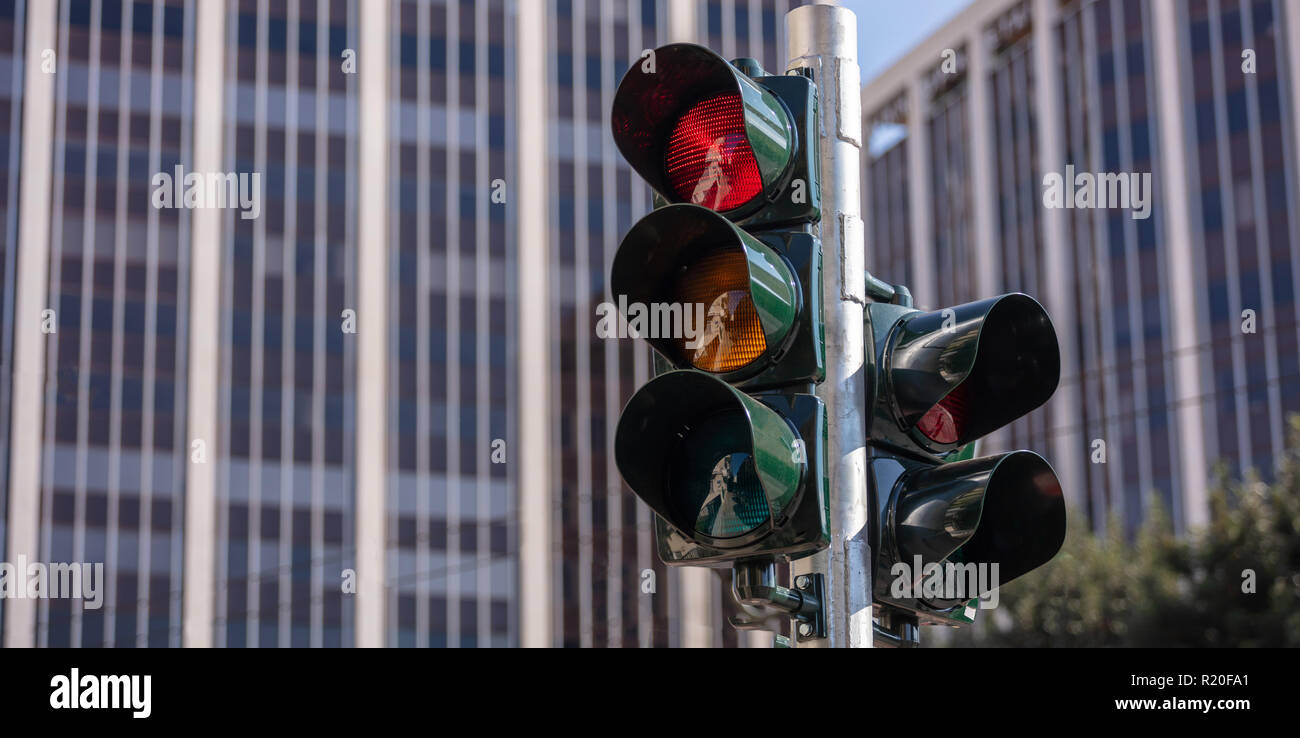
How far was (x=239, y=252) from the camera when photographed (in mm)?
52094

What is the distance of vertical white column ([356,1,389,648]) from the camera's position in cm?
5075

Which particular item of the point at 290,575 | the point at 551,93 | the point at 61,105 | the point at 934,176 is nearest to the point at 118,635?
the point at 290,575

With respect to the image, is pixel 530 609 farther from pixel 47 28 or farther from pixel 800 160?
pixel 800 160

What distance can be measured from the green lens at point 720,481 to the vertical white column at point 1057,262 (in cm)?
4726

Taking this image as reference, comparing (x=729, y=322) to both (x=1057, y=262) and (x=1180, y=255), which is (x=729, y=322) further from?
(x=1057, y=262)

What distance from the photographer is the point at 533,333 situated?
54094 millimetres

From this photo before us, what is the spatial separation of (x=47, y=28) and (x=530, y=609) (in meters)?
23.0

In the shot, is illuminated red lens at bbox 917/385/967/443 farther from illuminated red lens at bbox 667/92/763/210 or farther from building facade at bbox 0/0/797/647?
building facade at bbox 0/0/797/647

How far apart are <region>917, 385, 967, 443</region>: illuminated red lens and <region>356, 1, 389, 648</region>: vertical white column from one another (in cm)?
4700

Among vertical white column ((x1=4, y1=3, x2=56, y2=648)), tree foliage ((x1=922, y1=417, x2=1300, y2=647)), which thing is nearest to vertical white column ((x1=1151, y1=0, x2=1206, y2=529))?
tree foliage ((x1=922, y1=417, x2=1300, y2=647))

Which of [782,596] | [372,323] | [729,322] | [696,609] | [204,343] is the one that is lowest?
[696,609]

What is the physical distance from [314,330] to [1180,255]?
2605cm

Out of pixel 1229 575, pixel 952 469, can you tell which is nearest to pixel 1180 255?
pixel 1229 575
